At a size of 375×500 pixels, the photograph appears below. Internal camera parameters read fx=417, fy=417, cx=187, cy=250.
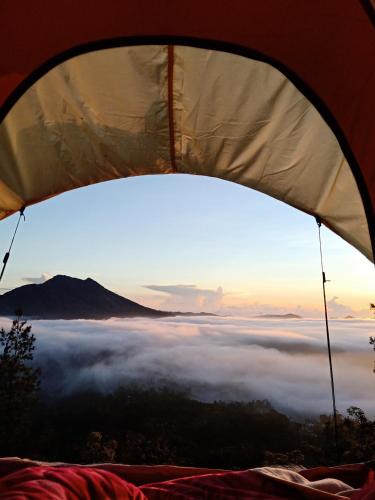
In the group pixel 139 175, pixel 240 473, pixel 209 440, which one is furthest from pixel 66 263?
pixel 240 473

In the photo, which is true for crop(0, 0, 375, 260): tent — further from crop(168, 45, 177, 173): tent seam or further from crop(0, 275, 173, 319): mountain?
crop(0, 275, 173, 319): mountain

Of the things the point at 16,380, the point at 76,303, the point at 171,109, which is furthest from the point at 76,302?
the point at 171,109

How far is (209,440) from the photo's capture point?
8.85m

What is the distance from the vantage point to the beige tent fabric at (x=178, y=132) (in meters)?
1.80

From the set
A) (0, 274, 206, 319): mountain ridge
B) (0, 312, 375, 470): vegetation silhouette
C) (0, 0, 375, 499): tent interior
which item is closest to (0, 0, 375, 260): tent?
(0, 0, 375, 499): tent interior

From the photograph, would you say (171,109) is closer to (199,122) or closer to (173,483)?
(199,122)

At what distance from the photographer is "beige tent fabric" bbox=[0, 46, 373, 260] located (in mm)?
1796

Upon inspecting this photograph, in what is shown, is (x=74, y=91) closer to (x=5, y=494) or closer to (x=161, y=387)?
(x=5, y=494)

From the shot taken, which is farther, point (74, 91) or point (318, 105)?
point (74, 91)

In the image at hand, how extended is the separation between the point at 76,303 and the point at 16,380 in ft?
34.2

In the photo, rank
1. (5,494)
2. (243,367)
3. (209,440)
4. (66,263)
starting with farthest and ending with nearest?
(66,263) < (243,367) < (209,440) < (5,494)

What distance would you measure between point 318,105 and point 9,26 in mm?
1066

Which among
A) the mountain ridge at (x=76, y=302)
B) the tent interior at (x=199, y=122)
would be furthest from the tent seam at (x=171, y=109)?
the mountain ridge at (x=76, y=302)

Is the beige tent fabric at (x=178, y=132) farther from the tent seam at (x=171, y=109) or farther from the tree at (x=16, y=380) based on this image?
the tree at (x=16, y=380)
